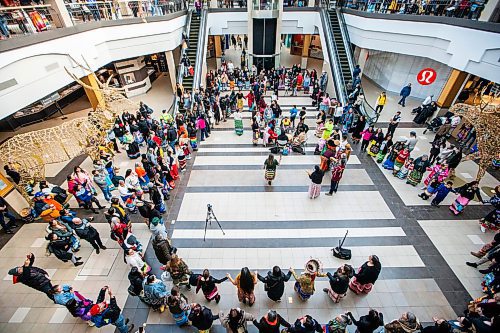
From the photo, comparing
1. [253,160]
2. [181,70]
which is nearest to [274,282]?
[253,160]

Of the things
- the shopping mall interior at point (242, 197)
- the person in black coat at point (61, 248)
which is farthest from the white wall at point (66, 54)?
the person in black coat at point (61, 248)

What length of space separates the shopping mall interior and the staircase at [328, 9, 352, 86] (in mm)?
267

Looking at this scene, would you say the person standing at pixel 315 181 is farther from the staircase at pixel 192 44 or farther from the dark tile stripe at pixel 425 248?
the staircase at pixel 192 44

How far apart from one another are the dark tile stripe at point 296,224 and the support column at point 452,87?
8066mm

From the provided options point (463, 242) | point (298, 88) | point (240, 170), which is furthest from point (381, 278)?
point (298, 88)

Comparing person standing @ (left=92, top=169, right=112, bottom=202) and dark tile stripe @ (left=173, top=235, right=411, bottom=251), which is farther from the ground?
person standing @ (left=92, top=169, right=112, bottom=202)

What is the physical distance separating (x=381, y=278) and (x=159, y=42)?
51.4ft

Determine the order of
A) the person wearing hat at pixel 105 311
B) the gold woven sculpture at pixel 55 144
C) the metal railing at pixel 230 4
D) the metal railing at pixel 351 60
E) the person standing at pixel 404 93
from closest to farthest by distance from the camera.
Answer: the person wearing hat at pixel 105 311 → the gold woven sculpture at pixel 55 144 → the metal railing at pixel 351 60 → the person standing at pixel 404 93 → the metal railing at pixel 230 4

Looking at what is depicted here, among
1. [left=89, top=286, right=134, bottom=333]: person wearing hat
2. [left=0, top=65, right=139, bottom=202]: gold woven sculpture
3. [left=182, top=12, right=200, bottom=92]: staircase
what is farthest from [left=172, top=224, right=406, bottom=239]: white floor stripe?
[left=182, top=12, right=200, bottom=92]: staircase

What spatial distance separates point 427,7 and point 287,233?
12954 mm

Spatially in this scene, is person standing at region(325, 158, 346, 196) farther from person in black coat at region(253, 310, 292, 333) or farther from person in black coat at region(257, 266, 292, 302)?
person in black coat at region(253, 310, 292, 333)

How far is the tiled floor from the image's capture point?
5512 millimetres

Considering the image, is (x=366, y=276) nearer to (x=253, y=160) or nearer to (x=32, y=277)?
(x=253, y=160)

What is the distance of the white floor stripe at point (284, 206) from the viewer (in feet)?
25.3
